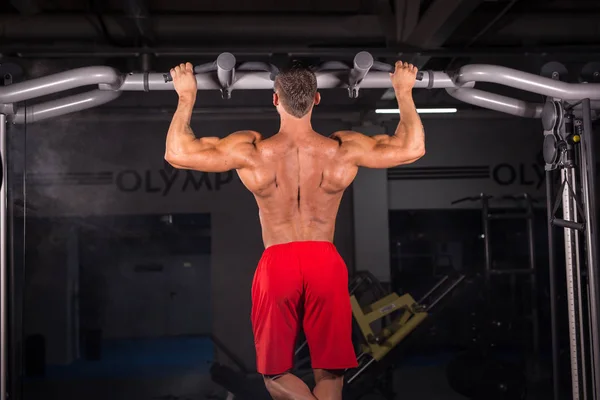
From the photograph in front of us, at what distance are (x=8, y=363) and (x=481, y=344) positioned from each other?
417 cm

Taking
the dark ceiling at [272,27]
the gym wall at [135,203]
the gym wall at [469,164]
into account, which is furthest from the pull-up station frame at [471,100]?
the gym wall at [135,203]

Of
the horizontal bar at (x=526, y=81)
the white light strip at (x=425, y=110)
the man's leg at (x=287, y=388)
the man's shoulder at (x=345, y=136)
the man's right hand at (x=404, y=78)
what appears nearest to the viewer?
the man's leg at (x=287, y=388)

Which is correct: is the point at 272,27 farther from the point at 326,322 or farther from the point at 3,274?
the point at 326,322

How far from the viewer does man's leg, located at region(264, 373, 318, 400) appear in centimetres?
229

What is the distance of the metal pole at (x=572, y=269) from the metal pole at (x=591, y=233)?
16 cm

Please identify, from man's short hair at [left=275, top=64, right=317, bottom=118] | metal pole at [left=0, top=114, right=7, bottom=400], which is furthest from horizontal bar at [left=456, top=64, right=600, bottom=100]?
metal pole at [left=0, top=114, right=7, bottom=400]

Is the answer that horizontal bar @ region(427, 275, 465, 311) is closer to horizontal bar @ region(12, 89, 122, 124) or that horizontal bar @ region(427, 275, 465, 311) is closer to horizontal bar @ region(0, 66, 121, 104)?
horizontal bar @ region(12, 89, 122, 124)

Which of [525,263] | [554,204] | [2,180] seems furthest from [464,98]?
[525,263]

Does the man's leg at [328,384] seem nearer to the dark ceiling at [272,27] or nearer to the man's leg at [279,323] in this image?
the man's leg at [279,323]

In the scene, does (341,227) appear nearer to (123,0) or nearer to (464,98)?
(123,0)

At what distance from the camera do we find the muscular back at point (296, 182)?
2.42 meters

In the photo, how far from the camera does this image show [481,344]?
18.4ft

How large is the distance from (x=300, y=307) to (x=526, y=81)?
155 cm

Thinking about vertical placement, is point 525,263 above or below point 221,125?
below
